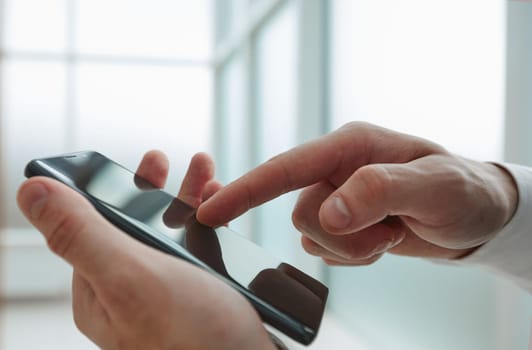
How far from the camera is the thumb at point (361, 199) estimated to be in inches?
16.3

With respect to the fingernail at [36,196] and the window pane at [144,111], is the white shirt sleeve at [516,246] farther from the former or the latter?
the window pane at [144,111]

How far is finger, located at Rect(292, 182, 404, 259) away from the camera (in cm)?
57

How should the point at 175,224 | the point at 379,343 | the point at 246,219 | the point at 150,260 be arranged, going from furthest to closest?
the point at 246,219 < the point at 379,343 < the point at 175,224 < the point at 150,260

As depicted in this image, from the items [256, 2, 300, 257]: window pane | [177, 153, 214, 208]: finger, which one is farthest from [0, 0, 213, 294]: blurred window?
[177, 153, 214, 208]: finger

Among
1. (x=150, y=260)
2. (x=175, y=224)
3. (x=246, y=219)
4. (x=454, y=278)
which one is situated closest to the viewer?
(x=150, y=260)

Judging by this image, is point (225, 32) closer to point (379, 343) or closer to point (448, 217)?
point (379, 343)

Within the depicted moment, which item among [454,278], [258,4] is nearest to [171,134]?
[258,4]

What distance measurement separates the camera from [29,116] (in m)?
2.86

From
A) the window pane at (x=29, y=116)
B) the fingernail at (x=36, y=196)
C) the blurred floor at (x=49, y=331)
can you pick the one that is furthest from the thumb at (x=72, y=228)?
the window pane at (x=29, y=116)

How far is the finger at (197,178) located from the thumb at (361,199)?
278 millimetres

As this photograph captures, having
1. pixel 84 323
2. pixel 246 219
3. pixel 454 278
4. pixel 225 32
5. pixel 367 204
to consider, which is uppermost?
pixel 225 32

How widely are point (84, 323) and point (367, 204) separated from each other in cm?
26

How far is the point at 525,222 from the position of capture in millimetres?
533

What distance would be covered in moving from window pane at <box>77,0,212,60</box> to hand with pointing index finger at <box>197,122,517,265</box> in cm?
275
